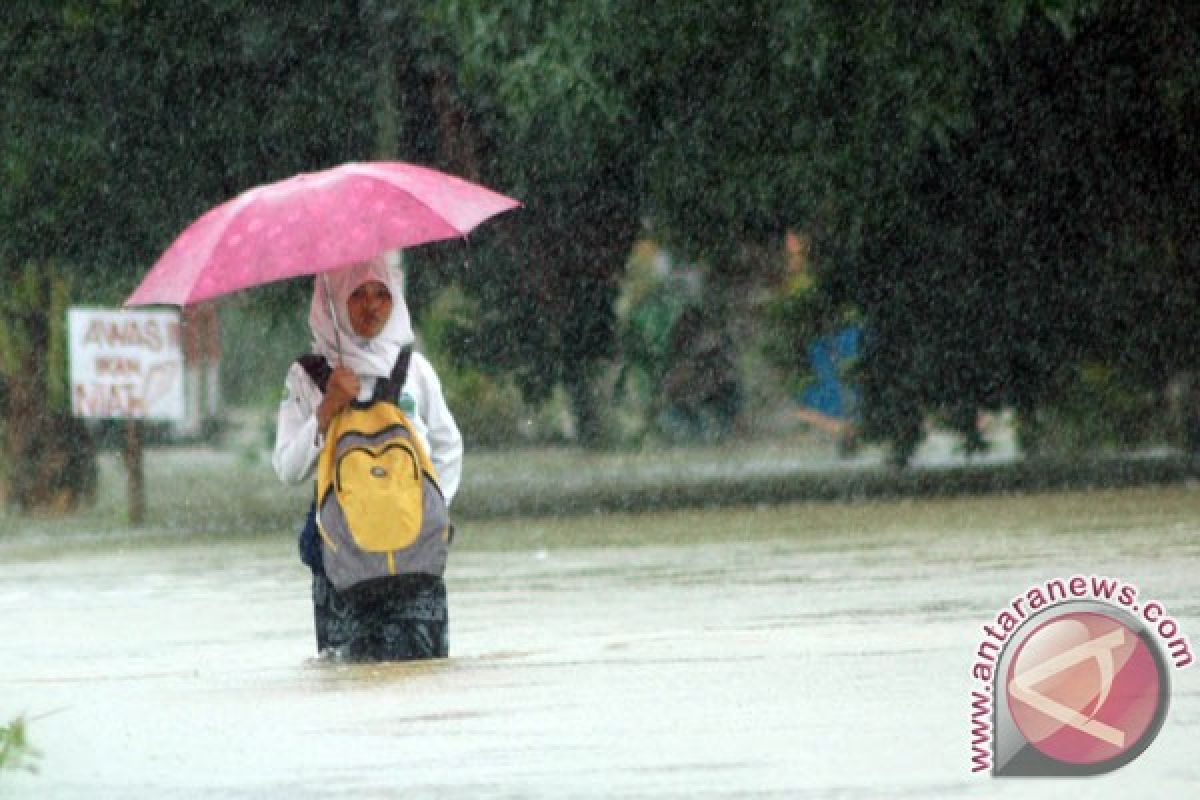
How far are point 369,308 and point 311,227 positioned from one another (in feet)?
1.06

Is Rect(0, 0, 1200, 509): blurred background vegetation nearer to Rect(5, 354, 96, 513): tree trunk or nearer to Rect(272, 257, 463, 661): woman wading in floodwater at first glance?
Rect(5, 354, 96, 513): tree trunk

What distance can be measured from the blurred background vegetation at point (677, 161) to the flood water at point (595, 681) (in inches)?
150

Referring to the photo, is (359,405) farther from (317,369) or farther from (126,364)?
(126,364)

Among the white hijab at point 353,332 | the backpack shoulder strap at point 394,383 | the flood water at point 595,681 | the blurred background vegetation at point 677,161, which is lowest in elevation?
the flood water at point 595,681

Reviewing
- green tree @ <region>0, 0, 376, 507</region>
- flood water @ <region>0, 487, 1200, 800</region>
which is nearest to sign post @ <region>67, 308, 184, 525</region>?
green tree @ <region>0, 0, 376, 507</region>

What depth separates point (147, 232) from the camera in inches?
955

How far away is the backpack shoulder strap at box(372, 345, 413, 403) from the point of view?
31.1ft

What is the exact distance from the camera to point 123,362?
25.0 meters

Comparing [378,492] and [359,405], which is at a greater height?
[359,405]

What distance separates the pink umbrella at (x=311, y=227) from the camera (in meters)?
9.52

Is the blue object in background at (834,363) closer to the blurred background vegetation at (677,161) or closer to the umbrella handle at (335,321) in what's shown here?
the blurred background vegetation at (677,161)

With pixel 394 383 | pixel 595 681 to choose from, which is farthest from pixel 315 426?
pixel 595 681

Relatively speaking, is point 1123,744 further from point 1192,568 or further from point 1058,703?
point 1192,568

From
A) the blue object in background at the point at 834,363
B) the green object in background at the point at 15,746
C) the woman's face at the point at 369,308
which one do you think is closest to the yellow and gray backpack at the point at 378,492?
the woman's face at the point at 369,308
